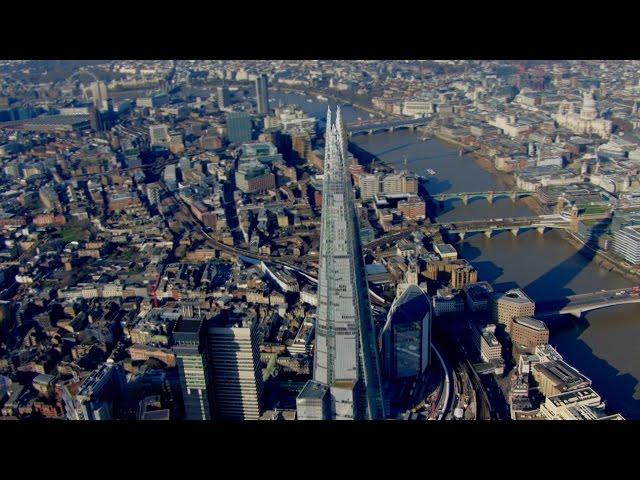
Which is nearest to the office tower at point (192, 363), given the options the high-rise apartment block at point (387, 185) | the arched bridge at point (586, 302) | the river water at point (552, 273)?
the river water at point (552, 273)

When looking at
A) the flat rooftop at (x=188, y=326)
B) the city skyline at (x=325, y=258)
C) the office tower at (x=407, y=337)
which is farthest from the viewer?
the office tower at (x=407, y=337)

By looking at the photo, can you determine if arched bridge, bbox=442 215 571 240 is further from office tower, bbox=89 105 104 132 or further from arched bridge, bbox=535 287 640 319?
office tower, bbox=89 105 104 132

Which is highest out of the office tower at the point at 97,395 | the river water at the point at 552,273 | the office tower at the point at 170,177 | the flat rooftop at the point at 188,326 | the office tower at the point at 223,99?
the flat rooftop at the point at 188,326

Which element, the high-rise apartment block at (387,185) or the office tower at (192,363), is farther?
the high-rise apartment block at (387,185)

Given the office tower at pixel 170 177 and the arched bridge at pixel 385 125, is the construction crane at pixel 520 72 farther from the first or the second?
the office tower at pixel 170 177

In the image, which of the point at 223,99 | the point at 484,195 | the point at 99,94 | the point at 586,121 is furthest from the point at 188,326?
the point at 99,94

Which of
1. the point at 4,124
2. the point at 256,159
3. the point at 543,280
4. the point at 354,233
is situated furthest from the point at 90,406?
the point at 4,124
